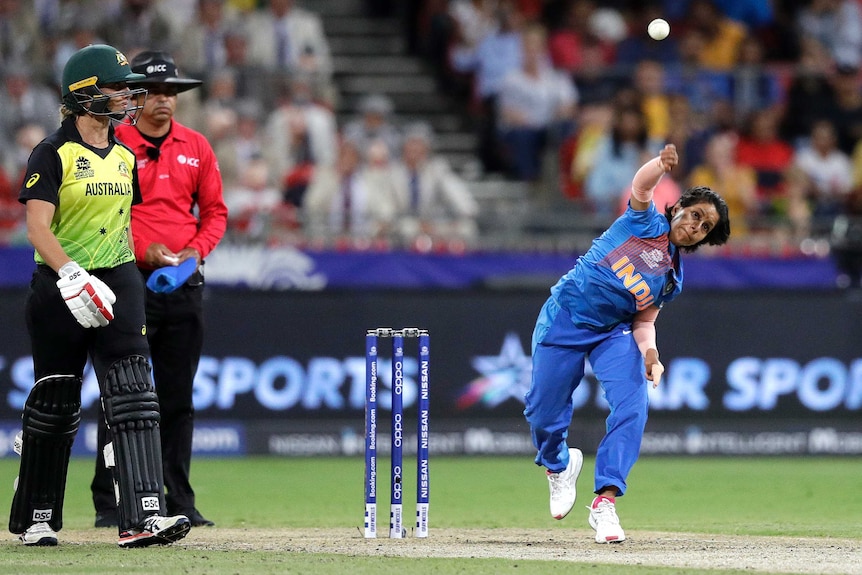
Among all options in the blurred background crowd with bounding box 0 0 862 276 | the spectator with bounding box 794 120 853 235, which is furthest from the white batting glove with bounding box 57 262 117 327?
the spectator with bounding box 794 120 853 235

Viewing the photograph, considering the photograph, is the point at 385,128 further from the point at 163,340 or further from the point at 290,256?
the point at 163,340

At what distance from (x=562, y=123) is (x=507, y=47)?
4.96ft

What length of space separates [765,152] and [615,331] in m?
8.70

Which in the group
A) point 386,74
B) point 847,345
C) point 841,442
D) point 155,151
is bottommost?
point 841,442

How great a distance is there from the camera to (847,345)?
40.8ft

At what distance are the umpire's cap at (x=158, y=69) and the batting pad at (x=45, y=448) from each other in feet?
5.83

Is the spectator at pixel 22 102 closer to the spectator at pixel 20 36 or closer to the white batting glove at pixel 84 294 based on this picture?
the spectator at pixel 20 36

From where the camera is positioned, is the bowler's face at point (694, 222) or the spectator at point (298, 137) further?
the spectator at point (298, 137)

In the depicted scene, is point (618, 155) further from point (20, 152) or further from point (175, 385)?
point (175, 385)

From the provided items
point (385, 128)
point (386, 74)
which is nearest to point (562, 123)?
point (385, 128)

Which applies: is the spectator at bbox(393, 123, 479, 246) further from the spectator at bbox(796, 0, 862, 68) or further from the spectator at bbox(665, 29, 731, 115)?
the spectator at bbox(796, 0, 862, 68)

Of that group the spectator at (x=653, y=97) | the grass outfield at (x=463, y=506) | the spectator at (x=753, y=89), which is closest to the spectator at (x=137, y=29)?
the grass outfield at (x=463, y=506)

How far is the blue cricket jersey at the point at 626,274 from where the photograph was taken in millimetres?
7129

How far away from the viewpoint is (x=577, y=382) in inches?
291
